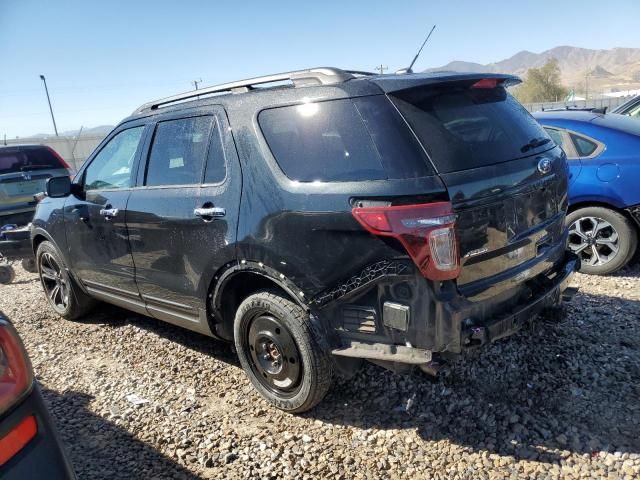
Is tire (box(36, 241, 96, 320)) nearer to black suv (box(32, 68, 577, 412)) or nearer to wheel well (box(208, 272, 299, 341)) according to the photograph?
black suv (box(32, 68, 577, 412))

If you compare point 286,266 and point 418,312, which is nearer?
point 418,312

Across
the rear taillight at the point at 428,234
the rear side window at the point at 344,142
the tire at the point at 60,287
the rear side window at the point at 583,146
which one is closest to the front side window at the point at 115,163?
the tire at the point at 60,287

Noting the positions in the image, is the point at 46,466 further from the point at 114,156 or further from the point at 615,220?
the point at 615,220

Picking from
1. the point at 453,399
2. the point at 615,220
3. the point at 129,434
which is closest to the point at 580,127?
the point at 615,220

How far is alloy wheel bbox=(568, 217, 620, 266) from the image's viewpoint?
4844 mm

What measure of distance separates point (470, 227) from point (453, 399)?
4.01 ft

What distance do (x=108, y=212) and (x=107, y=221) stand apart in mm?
90

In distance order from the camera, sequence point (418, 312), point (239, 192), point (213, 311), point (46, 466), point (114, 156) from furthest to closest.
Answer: point (114, 156)
point (213, 311)
point (239, 192)
point (418, 312)
point (46, 466)

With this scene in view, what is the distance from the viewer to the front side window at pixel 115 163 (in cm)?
384

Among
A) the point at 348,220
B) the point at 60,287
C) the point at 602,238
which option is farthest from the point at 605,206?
the point at 60,287

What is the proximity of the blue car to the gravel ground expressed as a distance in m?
0.94

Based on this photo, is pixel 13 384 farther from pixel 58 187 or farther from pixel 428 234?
pixel 58 187

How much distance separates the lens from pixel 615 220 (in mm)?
4766

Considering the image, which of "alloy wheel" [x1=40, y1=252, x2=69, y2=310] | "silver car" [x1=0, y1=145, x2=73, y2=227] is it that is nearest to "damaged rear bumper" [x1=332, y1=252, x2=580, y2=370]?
"alloy wheel" [x1=40, y1=252, x2=69, y2=310]
